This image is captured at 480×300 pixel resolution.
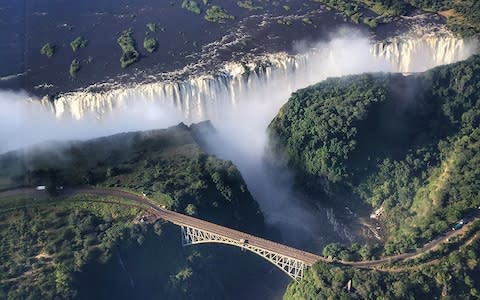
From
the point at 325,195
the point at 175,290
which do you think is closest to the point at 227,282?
the point at 175,290

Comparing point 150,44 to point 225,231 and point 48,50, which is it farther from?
point 225,231

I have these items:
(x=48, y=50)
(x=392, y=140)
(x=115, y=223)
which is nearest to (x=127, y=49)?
(x=48, y=50)

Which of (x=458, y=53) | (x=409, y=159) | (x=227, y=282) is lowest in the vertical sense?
(x=227, y=282)

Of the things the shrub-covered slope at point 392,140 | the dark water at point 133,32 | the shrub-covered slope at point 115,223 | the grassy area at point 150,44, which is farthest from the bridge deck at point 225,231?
the grassy area at point 150,44

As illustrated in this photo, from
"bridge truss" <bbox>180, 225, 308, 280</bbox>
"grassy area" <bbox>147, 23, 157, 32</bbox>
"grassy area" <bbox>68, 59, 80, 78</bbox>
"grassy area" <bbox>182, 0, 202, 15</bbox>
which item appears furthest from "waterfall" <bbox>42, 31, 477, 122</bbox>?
"bridge truss" <bbox>180, 225, 308, 280</bbox>

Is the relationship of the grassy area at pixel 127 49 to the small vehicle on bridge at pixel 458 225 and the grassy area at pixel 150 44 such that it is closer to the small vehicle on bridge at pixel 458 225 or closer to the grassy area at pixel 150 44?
the grassy area at pixel 150 44

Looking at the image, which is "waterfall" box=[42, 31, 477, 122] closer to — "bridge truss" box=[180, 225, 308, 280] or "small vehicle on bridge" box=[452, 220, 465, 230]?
"bridge truss" box=[180, 225, 308, 280]

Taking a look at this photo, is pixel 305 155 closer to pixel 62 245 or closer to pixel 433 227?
pixel 433 227
